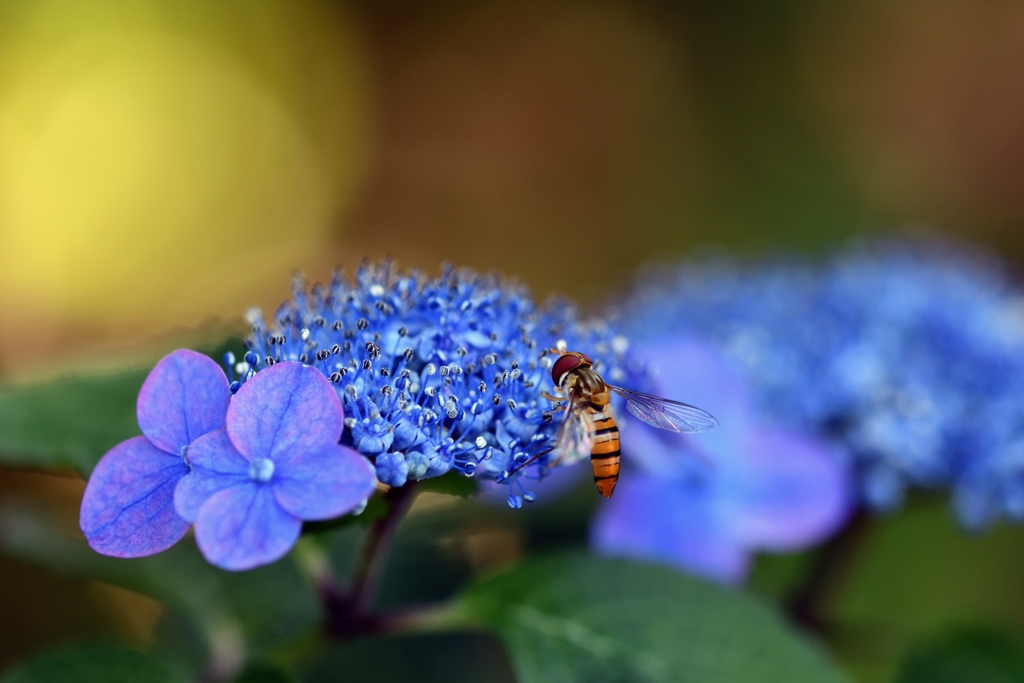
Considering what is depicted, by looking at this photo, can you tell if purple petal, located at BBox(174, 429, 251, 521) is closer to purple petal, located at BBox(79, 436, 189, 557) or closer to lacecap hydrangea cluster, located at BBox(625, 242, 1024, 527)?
purple petal, located at BBox(79, 436, 189, 557)

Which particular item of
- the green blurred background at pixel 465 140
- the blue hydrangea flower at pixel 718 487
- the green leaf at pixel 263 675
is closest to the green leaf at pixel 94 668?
the green leaf at pixel 263 675

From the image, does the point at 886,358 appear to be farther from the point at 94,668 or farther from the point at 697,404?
the point at 94,668

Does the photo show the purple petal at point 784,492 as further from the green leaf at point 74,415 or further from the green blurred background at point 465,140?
the green blurred background at point 465,140

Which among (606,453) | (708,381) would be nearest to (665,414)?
(606,453)

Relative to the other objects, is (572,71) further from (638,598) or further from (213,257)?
(638,598)

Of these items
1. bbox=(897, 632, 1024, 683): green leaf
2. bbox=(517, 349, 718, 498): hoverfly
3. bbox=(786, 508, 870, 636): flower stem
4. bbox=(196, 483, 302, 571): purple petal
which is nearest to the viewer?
bbox=(196, 483, 302, 571): purple petal

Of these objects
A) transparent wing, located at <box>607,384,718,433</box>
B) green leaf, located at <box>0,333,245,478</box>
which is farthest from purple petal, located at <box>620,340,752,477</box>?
green leaf, located at <box>0,333,245,478</box>
